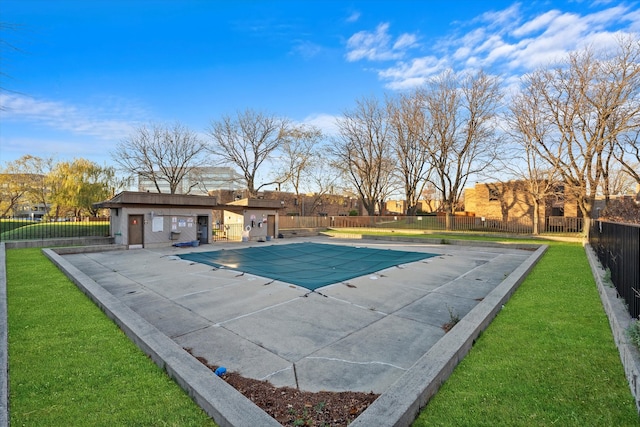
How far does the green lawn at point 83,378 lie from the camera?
107 inches

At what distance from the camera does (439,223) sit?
92.9 ft

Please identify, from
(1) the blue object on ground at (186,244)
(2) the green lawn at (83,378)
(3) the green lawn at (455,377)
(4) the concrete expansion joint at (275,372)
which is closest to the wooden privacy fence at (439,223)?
(1) the blue object on ground at (186,244)

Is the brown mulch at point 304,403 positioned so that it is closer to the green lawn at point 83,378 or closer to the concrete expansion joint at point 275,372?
the concrete expansion joint at point 275,372

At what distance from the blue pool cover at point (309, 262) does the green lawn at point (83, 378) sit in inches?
186

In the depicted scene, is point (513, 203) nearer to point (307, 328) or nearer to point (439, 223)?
point (439, 223)

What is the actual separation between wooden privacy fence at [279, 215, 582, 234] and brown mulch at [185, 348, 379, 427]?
84.4 feet

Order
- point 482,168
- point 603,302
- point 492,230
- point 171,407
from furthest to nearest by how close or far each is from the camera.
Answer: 1. point 482,168
2. point 492,230
3. point 603,302
4. point 171,407

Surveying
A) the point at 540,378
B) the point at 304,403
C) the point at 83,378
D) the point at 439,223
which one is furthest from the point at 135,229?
the point at 439,223

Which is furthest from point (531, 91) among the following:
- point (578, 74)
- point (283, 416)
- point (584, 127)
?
point (283, 416)

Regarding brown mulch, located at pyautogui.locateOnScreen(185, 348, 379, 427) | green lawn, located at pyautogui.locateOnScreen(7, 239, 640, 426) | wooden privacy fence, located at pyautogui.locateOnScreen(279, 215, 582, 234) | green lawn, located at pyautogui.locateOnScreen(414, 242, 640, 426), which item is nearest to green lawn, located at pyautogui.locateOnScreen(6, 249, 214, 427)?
green lawn, located at pyautogui.locateOnScreen(7, 239, 640, 426)

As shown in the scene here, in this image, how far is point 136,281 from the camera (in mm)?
9109

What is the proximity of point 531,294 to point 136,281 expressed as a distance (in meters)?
9.84

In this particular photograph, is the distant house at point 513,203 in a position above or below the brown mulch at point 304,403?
above

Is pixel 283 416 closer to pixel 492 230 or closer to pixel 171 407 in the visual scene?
pixel 171 407
